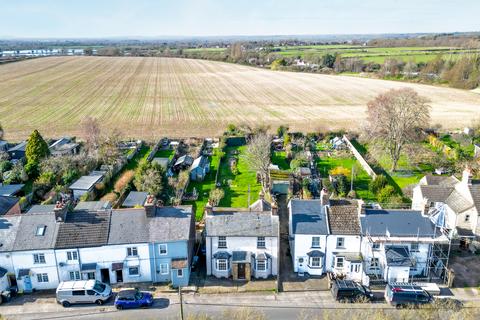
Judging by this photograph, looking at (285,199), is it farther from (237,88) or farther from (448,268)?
(237,88)

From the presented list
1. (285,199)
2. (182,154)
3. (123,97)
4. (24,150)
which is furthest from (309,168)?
(123,97)

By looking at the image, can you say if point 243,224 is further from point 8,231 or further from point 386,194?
point 386,194

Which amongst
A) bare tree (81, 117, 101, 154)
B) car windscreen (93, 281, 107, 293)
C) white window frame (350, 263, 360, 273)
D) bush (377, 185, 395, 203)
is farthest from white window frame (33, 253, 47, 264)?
bush (377, 185, 395, 203)

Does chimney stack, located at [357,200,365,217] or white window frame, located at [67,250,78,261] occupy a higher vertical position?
chimney stack, located at [357,200,365,217]

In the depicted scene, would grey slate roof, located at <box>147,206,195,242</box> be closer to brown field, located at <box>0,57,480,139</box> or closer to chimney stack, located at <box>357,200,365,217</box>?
A: chimney stack, located at <box>357,200,365,217</box>

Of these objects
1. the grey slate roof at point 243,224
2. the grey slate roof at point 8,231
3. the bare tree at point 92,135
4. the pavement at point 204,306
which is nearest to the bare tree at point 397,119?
the pavement at point 204,306

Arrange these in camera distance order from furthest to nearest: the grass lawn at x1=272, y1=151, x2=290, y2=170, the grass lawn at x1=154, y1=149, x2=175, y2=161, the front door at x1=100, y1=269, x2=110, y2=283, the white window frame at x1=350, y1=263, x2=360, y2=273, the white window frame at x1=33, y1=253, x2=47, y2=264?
the grass lawn at x1=154, y1=149, x2=175, y2=161 → the grass lawn at x1=272, y1=151, x2=290, y2=170 → the white window frame at x1=350, y1=263, x2=360, y2=273 → the front door at x1=100, y1=269, x2=110, y2=283 → the white window frame at x1=33, y1=253, x2=47, y2=264
